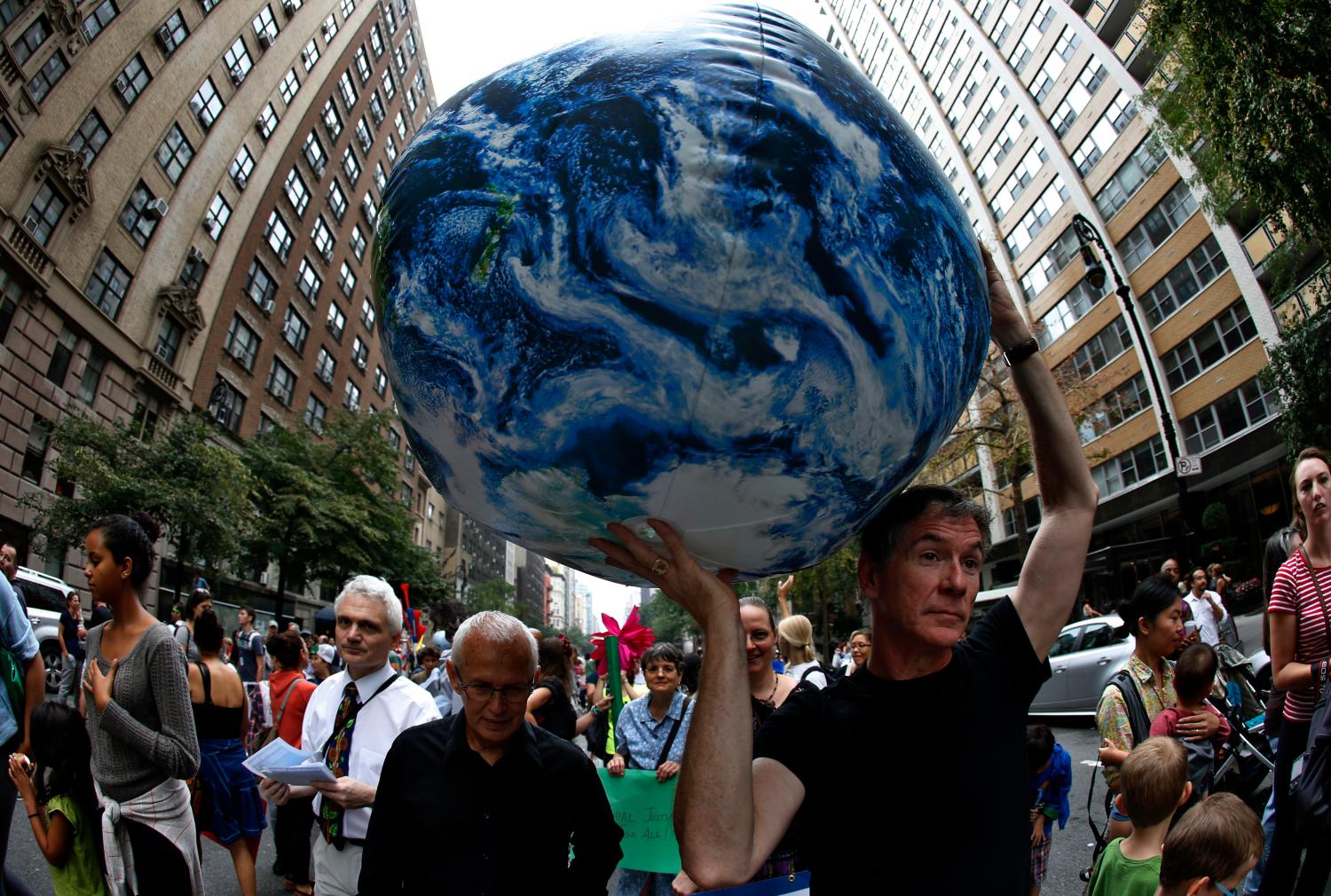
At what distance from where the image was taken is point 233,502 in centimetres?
2012

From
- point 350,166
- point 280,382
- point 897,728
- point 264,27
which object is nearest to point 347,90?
point 350,166

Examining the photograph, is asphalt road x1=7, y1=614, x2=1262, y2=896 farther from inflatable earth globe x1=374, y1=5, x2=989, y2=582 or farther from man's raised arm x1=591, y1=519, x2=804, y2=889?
inflatable earth globe x1=374, y1=5, x2=989, y2=582

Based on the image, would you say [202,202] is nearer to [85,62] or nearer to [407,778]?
[85,62]

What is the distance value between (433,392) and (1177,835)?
2.87 m

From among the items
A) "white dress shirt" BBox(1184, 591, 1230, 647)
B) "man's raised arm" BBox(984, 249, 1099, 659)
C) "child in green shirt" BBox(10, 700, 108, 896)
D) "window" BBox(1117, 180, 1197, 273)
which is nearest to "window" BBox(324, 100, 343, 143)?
"window" BBox(1117, 180, 1197, 273)

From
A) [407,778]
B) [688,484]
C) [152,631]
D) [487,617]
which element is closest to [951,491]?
[688,484]

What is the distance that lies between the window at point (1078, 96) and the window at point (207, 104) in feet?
110

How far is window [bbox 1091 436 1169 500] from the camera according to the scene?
95.8 feet

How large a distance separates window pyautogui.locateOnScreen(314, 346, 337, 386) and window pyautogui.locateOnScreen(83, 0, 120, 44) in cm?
1655

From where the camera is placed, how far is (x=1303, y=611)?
318 cm

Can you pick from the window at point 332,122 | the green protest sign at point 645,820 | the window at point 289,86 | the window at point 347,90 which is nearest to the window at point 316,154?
the window at point 332,122

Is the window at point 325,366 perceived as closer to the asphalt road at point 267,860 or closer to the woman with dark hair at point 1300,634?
the asphalt road at point 267,860

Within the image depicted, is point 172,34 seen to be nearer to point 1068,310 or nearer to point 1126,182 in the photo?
point 1126,182

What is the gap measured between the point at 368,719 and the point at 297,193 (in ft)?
124
